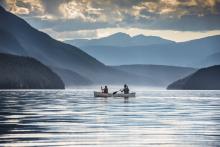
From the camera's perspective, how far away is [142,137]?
4988 centimetres

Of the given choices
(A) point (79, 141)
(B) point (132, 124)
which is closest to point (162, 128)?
(B) point (132, 124)

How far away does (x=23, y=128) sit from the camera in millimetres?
57594

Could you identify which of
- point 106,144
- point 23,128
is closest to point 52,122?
point 23,128

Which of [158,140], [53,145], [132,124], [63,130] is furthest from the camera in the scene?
[132,124]

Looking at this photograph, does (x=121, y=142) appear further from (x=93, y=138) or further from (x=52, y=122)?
(x=52, y=122)

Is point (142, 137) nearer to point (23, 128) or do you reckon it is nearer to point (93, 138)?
point (93, 138)

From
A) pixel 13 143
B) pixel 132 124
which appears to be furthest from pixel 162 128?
pixel 13 143

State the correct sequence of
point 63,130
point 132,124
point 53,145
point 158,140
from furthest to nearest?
1. point 132,124
2. point 63,130
3. point 158,140
4. point 53,145

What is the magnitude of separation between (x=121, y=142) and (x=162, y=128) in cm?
1237

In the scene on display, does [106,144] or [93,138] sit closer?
[106,144]

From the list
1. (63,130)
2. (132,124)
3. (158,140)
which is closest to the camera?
(158,140)

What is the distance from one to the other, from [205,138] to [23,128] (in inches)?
670

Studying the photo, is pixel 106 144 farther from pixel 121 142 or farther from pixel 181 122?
pixel 181 122

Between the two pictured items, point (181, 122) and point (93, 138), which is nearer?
point (93, 138)
